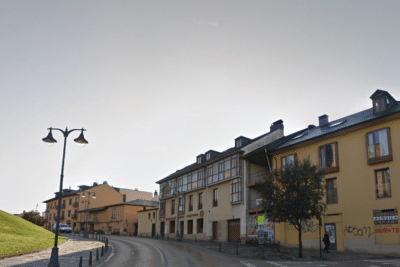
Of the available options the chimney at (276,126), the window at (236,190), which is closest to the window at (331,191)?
the window at (236,190)

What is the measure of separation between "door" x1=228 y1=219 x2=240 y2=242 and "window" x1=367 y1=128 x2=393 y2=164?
51.2 feet

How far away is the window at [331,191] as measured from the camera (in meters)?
25.8

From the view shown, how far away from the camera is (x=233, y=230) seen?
35594mm

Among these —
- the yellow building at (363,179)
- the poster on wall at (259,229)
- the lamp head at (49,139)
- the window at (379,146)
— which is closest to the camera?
the lamp head at (49,139)

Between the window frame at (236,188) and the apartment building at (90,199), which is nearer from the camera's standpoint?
the window frame at (236,188)

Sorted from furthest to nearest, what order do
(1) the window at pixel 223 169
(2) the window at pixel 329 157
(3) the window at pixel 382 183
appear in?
(1) the window at pixel 223 169 < (2) the window at pixel 329 157 < (3) the window at pixel 382 183

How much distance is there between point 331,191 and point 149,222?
36.9 metres

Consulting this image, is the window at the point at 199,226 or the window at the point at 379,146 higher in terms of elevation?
the window at the point at 379,146

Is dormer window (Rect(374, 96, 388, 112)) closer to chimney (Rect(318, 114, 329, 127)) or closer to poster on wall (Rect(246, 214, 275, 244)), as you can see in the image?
chimney (Rect(318, 114, 329, 127))

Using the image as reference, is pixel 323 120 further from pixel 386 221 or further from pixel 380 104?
pixel 386 221

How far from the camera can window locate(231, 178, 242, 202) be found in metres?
34.6

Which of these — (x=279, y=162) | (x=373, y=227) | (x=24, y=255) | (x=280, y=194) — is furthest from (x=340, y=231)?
(x=24, y=255)

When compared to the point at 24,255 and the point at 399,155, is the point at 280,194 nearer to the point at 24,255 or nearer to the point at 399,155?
the point at 399,155

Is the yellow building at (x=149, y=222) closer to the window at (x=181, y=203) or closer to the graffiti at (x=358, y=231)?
the window at (x=181, y=203)
